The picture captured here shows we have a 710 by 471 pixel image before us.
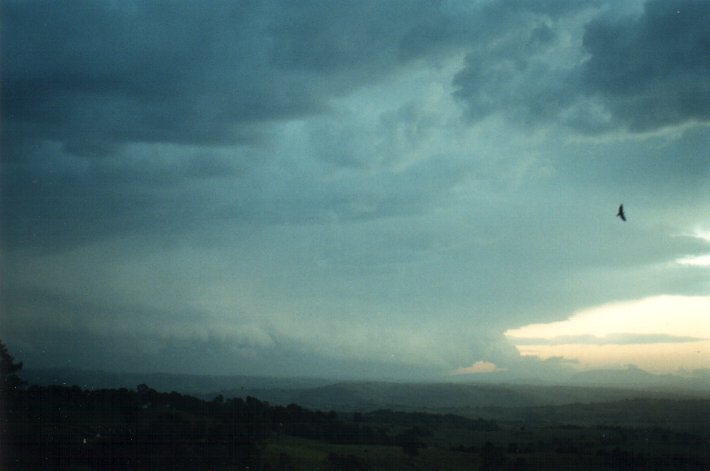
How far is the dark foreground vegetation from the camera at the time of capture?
8456 centimetres

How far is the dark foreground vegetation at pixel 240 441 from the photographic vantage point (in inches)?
3329

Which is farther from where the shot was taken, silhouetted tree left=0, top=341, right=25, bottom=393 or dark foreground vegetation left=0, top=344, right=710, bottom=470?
silhouetted tree left=0, top=341, right=25, bottom=393

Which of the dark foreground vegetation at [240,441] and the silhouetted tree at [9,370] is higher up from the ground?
the silhouetted tree at [9,370]

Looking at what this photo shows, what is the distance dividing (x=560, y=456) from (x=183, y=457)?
252 feet

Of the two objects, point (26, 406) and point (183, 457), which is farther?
point (26, 406)

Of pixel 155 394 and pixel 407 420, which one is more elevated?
pixel 155 394

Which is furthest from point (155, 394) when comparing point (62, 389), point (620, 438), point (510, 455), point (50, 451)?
point (620, 438)

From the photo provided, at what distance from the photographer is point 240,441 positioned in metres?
97.0

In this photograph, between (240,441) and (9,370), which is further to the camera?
(9,370)

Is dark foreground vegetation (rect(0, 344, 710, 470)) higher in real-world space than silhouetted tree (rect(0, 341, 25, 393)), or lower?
lower

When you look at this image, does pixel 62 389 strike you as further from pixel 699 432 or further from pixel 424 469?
pixel 699 432

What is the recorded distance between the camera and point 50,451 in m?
81.3

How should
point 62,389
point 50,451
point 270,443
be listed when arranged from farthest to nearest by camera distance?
point 62,389
point 270,443
point 50,451

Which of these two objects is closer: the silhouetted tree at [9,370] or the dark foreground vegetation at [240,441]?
the dark foreground vegetation at [240,441]
